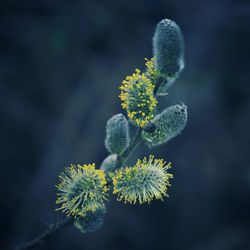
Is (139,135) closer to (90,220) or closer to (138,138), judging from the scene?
(138,138)

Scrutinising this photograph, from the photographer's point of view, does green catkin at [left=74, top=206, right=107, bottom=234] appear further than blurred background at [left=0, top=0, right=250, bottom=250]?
No

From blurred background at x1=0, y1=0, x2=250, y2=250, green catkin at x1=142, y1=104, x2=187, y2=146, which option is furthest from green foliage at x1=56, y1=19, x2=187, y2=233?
blurred background at x1=0, y1=0, x2=250, y2=250

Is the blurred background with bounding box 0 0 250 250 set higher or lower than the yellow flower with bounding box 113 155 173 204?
higher
